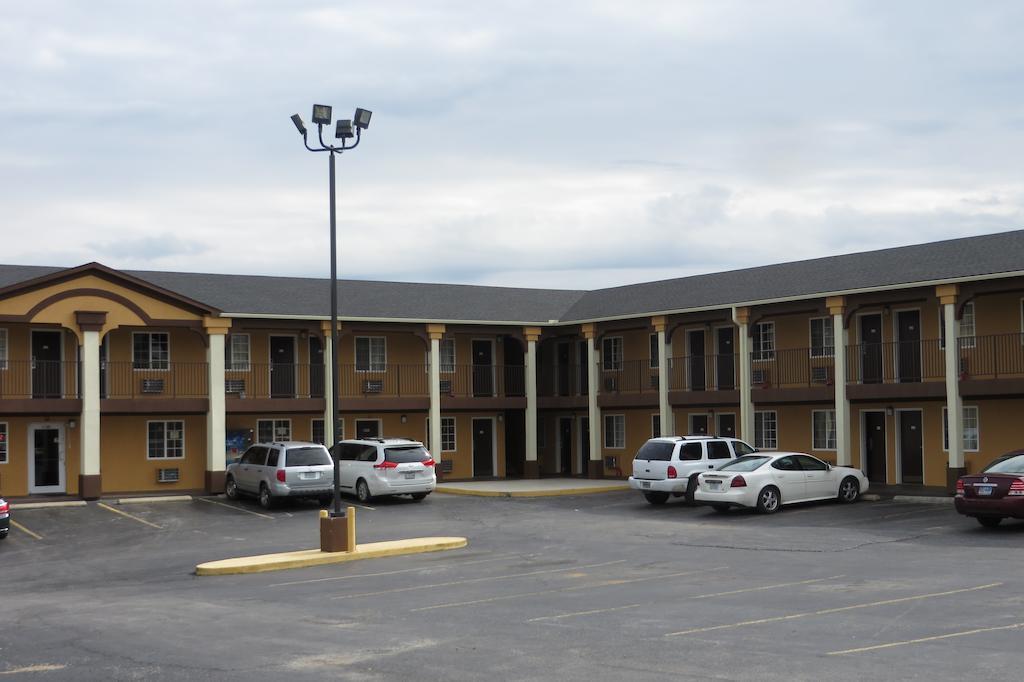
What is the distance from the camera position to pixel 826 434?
32.6 m

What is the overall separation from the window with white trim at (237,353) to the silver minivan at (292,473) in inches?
233

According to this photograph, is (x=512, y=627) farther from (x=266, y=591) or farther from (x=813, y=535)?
(x=813, y=535)

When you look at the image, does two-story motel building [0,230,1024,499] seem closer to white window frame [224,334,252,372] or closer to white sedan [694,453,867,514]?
white window frame [224,334,252,372]

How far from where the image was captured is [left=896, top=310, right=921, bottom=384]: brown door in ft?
98.5

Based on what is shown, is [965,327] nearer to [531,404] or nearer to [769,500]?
[769,500]

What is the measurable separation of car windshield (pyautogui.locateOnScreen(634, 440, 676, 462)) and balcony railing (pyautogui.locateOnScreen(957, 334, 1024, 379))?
7.04 meters

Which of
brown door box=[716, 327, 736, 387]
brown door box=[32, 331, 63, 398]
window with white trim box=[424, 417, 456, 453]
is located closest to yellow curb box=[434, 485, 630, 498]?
brown door box=[716, 327, 736, 387]

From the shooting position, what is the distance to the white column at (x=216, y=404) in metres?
31.2

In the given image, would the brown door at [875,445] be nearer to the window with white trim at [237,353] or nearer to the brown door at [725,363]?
the brown door at [725,363]

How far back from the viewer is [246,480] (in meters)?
29.4

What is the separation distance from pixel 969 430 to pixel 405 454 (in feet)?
46.2

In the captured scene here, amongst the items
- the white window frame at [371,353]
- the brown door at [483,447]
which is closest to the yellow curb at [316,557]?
the white window frame at [371,353]

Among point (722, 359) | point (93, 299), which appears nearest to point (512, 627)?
point (93, 299)

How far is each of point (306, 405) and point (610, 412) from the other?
33.8ft
